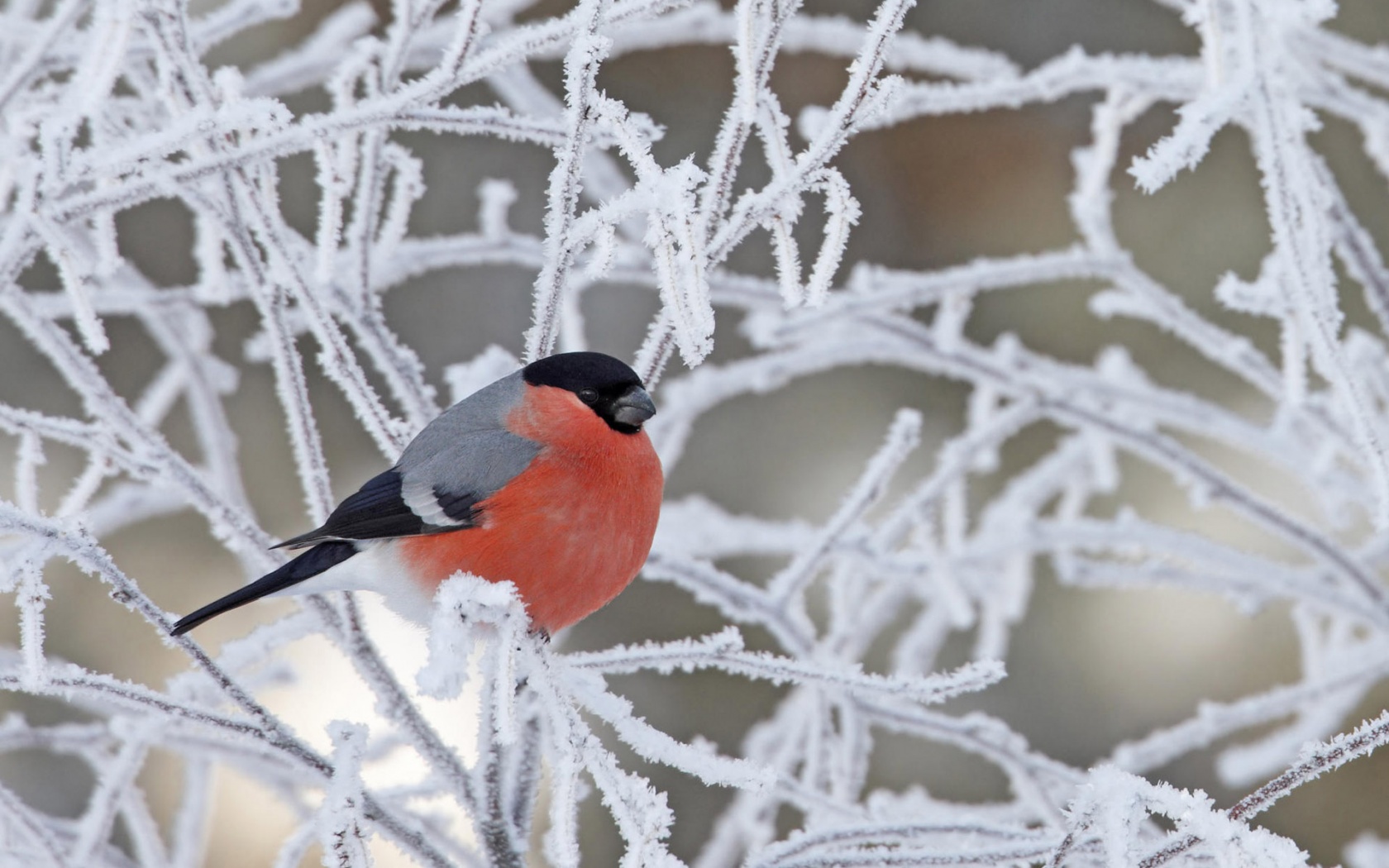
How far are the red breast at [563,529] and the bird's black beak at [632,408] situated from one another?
0.05 metres

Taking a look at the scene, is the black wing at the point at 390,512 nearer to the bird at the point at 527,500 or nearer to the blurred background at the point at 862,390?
the bird at the point at 527,500

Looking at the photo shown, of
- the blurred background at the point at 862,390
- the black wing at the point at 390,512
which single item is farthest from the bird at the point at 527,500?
the blurred background at the point at 862,390

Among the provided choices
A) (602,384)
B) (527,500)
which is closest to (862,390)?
(602,384)

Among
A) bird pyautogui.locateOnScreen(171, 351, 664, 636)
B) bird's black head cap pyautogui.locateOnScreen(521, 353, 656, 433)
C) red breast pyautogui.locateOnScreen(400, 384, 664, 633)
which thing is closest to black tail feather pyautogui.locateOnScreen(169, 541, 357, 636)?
bird pyautogui.locateOnScreen(171, 351, 664, 636)

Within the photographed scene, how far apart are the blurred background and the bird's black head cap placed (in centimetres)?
198

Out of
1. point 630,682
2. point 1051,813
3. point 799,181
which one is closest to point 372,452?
point 630,682

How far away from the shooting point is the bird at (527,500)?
196 centimetres

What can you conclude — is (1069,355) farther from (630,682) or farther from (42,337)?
(42,337)

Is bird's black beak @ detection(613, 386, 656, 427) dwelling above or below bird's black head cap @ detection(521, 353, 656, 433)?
below

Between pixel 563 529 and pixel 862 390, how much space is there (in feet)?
Result: 12.7

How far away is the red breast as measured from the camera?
1.97m

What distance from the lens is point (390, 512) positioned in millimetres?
1999

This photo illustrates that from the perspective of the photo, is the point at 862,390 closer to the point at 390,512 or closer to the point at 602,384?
the point at 602,384

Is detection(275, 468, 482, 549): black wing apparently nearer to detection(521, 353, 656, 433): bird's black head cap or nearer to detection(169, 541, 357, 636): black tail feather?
detection(169, 541, 357, 636): black tail feather
